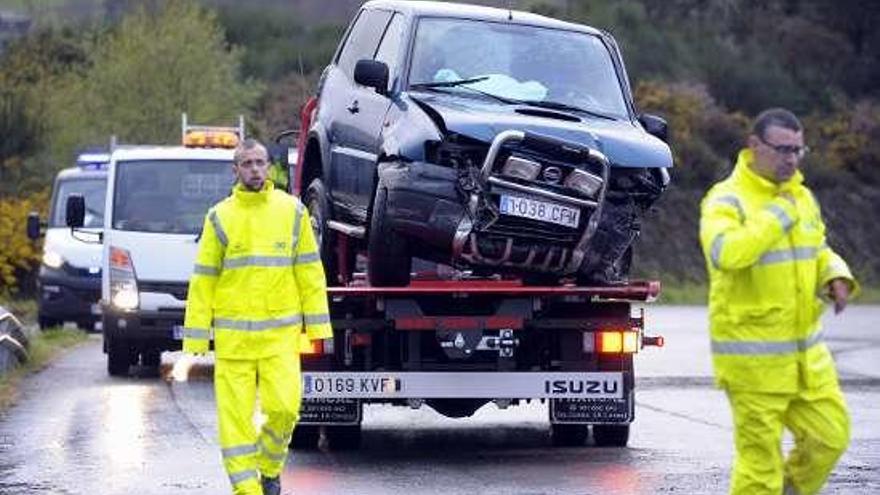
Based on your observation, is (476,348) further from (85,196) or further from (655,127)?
(85,196)

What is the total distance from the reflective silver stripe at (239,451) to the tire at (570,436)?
416cm

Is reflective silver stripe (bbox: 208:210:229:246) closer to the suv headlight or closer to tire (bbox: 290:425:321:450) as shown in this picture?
the suv headlight

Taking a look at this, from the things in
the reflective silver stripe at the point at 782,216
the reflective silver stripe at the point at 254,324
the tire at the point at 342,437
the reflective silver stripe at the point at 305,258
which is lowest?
the tire at the point at 342,437

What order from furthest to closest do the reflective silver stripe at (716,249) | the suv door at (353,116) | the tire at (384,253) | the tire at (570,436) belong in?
the tire at (570,436) → the suv door at (353,116) → the tire at (384,253) → the reflective silver stripe at (716,249)

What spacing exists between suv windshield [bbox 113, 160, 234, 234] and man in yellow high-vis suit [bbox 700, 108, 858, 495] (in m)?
12.3

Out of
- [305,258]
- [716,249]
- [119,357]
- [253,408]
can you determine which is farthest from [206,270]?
[119,357]

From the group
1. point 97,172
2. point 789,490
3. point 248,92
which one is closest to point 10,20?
point 248,92

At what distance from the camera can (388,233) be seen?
13258 millimetres

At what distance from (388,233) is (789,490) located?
4733 mm

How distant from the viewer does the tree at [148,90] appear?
40.0m

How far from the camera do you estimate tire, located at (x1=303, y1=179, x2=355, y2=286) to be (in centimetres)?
1464

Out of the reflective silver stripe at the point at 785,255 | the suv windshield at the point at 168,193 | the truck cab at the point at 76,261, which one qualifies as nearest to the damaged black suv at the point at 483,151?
the reflective silver stripe at the point at 785,255

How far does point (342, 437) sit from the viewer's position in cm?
1449

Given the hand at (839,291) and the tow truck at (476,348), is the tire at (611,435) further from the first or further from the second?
the hand at (839,291)
